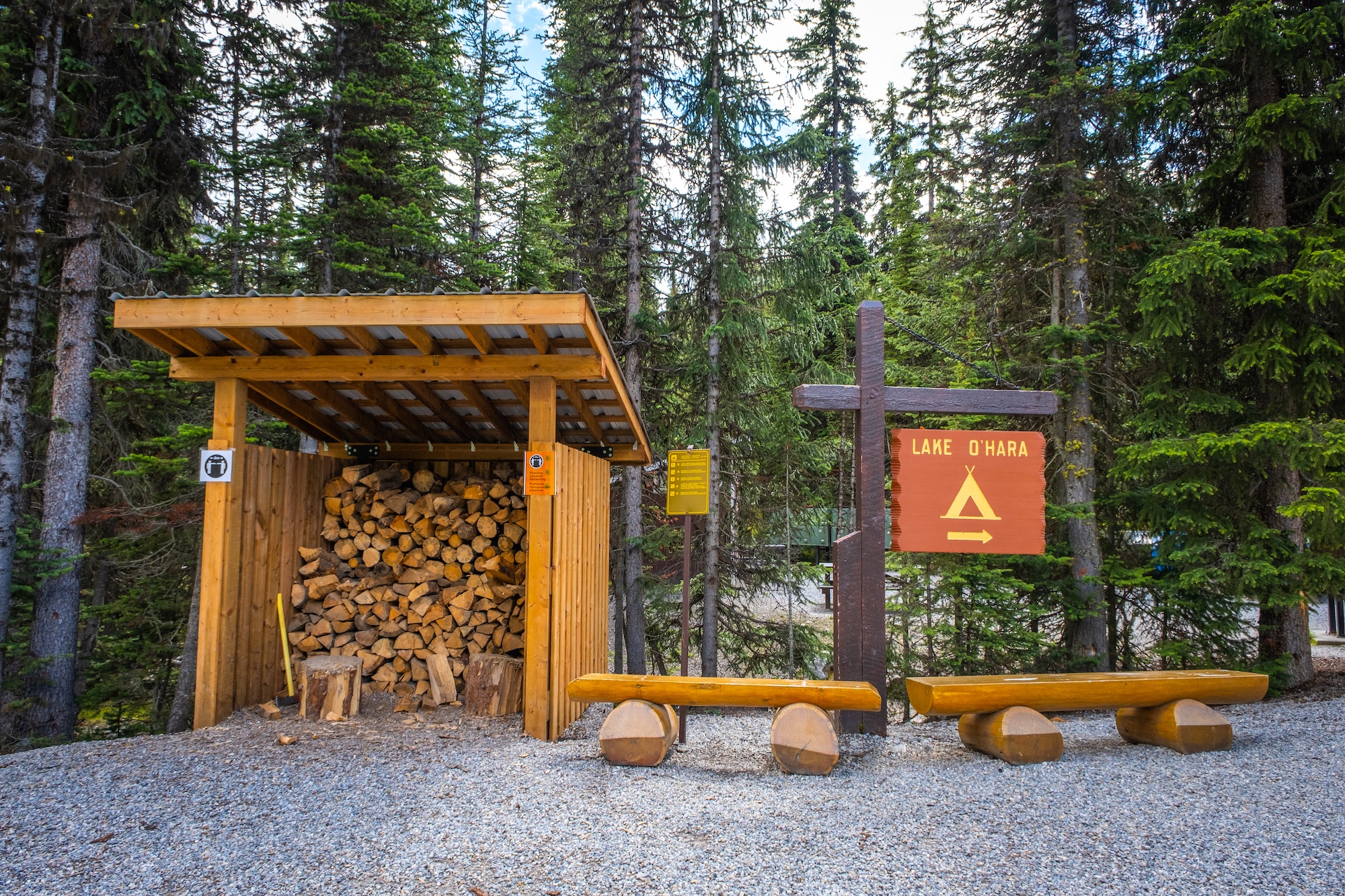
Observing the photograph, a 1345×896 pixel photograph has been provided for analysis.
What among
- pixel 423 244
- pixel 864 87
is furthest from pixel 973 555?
pixel 864 87

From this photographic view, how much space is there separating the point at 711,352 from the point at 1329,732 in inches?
267

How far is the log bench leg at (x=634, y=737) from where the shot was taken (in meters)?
4.82

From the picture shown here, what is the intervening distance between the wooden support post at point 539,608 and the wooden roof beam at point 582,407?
0.59 m

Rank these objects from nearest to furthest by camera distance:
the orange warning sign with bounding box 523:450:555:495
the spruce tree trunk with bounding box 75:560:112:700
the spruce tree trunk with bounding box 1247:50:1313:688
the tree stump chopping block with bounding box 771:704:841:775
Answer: the tree stump chopping block with bounding box 771:704:841:775 < the orange warning sign with bounding box 523:450:555:495 < the spruce tree trunk with bounding box 1247:50:1313:688 < the spruce tree trunk with bounding box 75:560:112:700

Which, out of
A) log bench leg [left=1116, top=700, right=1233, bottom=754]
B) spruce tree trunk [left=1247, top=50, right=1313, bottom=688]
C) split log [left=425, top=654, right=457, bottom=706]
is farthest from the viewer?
spruce tree trunk [left=1247, top=50, right=1313, bottom=688]

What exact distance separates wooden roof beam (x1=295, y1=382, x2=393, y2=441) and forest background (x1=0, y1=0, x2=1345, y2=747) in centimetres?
245

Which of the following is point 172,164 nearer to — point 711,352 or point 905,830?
point 711,352

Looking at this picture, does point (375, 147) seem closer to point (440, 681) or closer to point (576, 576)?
point (576, 576)

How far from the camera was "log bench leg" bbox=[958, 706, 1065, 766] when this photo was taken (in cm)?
488

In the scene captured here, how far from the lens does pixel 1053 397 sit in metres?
5.51

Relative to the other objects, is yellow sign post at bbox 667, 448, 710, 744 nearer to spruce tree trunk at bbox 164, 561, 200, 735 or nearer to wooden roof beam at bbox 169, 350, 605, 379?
wooden roof beam at bbox 169, 350, 605, 379

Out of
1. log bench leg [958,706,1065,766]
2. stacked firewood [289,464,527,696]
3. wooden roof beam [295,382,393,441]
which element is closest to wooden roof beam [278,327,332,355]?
wooden roof beam [295,382,393,441]

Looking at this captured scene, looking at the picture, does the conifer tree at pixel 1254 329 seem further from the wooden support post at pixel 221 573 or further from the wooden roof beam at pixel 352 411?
the wooden support post at pixel 221 573

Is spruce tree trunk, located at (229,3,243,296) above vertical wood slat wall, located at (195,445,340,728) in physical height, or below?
above
